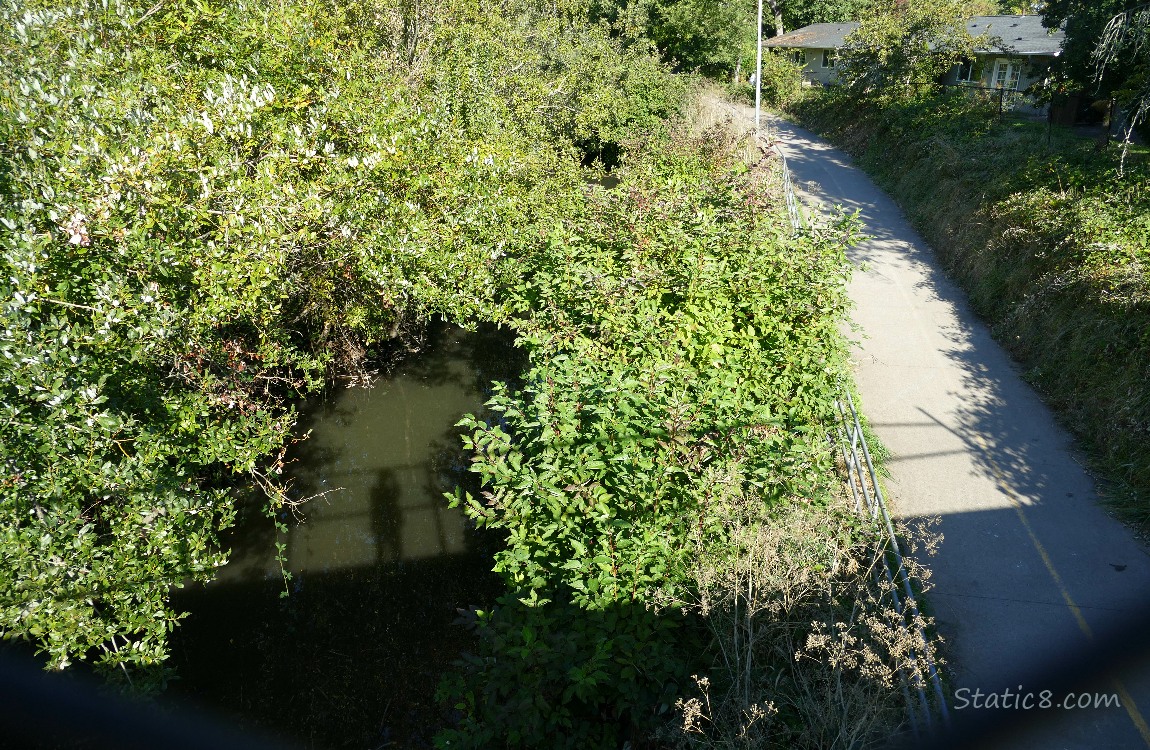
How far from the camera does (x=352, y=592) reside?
9.31 metres

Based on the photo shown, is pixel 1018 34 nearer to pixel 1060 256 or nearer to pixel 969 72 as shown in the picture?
pixel 969 72

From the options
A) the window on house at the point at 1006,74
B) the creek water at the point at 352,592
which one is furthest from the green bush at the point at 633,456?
the window on house at the point at 1006,74

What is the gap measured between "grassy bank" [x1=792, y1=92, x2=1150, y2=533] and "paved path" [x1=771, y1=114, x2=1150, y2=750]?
0.47m

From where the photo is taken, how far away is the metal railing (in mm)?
5098

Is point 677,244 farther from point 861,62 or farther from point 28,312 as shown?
point 861,62

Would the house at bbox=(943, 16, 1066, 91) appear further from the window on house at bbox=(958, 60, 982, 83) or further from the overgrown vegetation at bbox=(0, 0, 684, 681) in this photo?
the overgrown vegetation at bbox=(0, 0, 684, 681)

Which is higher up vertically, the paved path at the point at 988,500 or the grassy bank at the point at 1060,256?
the grassy bank at the point at 1060,256

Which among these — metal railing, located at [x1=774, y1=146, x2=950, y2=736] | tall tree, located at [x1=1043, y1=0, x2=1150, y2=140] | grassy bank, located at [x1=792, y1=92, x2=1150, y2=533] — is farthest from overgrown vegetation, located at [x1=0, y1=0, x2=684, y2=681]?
tall tree, located at [x1=1043, y1=0, x2=1150, y2=140]

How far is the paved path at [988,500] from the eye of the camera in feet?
23.7

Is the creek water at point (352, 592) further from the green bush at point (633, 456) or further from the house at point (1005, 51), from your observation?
the house at point (1005, 51)

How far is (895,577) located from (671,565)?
287cm

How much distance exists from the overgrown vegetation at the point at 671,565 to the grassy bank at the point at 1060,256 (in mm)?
5847

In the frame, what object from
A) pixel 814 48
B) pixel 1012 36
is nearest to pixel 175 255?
pixel 1012 36

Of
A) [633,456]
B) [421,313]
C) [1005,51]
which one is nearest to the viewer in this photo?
[633,456]
